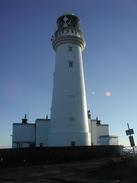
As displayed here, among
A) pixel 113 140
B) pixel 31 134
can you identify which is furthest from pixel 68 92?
pixel 113 140

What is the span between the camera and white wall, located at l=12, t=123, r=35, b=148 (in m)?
39.5

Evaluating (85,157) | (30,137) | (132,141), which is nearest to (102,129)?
(30,137)

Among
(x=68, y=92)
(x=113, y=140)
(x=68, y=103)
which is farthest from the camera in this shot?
(x=113, y=140)

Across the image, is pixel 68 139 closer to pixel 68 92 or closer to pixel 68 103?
pixel 68 103

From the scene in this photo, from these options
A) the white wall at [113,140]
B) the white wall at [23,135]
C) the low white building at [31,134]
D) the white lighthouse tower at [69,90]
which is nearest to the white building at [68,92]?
the white lighthouse tower at [69,90]

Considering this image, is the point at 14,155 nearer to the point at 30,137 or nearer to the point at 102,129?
the point at 30,137

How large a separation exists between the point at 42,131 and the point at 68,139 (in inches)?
314

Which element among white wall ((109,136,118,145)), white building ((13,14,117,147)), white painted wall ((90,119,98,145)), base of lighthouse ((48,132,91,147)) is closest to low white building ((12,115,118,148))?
white building ((13,14,117,147))

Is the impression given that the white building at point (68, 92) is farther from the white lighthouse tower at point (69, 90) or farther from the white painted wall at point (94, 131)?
the white painted wall at point (94, 131)

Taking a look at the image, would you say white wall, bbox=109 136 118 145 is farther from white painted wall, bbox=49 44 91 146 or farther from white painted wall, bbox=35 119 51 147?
white painted wall, bbox=49 44 91 146

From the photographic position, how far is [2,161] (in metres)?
29.1

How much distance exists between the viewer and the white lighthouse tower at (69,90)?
107 ft

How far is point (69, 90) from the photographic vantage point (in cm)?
3366

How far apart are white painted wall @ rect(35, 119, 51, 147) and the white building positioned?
147 millimetres
